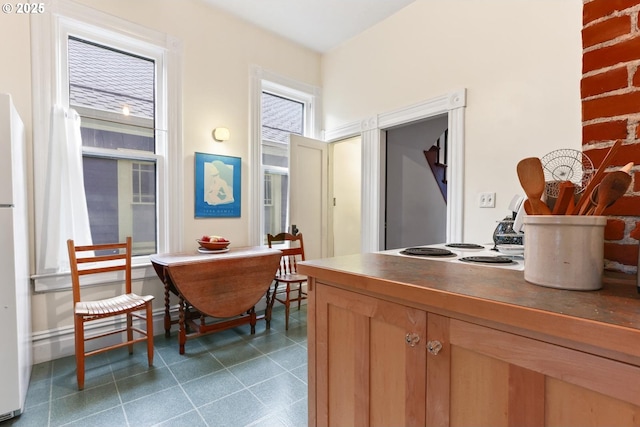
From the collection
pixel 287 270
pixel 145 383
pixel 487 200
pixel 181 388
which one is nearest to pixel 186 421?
pixel 181 388

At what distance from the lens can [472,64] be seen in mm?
2459

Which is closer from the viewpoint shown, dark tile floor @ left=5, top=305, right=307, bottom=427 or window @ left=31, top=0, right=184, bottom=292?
dark tile floor @ left=5, top=305, right=307, bottom=427

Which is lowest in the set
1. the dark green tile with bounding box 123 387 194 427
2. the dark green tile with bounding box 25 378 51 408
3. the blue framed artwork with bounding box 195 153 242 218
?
the dark green tile with bounding box 123 387 194 427

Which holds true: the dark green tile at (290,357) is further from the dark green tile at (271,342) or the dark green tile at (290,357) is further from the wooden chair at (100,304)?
the wooden chair at (100,304)

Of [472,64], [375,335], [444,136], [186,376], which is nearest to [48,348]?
[186,376]

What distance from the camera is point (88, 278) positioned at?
2.40 m

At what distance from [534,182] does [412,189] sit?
2880mm

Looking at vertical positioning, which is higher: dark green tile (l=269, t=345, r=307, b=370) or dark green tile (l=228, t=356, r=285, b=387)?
dark green tile (l=228, t=356, r=285, b=387)

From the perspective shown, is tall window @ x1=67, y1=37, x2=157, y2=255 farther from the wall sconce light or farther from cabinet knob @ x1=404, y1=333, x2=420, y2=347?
cabinet knob @ x1=404, y1=333, x2=420, y2=347

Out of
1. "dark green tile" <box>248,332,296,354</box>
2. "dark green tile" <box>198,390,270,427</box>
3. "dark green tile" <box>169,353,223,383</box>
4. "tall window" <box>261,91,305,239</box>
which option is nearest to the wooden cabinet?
"dark green tile" <box>198,390,270,427</box>

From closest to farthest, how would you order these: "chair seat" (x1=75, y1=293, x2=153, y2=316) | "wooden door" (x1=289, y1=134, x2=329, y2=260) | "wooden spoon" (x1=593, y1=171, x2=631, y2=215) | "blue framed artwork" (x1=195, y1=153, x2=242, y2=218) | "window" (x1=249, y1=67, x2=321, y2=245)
A: "wooden spoon" (x1=593, y1=171, x2=631, y2=215), "chair seat" (x1=75, y1=293, x2=153, y2=316), "blue framed artwork" (x1=195, y1=153, x2=242, y2=218), "window" (x1=249, y1=67, x2=321, y2=245), "wooden door" (x1=289, y1=134, x2=329, y2=260)

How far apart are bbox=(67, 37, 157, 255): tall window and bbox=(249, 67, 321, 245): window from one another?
971 mm

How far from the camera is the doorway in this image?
3375mm

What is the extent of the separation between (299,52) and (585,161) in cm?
340
